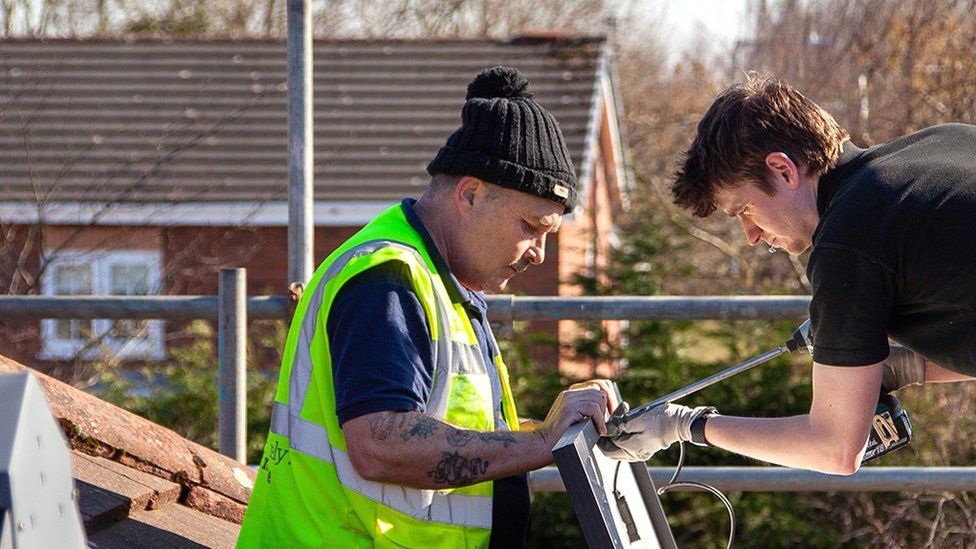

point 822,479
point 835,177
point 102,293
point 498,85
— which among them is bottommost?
point 102,293

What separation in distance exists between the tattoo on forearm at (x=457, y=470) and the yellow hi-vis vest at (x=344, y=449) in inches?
4.0

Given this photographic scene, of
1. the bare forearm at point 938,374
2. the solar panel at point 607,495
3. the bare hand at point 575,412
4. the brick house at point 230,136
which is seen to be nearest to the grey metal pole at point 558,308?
the bare forearm at point 938,374

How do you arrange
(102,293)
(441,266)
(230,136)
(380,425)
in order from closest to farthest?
(380,425) → (441,266) → (102,293) → (230,136)

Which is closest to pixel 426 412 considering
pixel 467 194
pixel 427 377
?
pixel 427 377

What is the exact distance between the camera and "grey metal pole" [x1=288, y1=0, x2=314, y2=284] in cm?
411

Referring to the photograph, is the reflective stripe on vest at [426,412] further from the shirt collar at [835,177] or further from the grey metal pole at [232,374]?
the grey metal pole at [232,374]

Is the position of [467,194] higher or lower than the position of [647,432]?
higher

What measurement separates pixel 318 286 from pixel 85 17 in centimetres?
1915

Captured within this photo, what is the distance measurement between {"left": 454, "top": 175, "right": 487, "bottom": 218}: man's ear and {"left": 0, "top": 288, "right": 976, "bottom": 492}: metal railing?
133 centimetres

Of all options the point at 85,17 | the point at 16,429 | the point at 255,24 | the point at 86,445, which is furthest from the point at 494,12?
the point at 16,429

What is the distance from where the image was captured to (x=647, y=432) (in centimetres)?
271

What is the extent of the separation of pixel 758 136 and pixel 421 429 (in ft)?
3.16

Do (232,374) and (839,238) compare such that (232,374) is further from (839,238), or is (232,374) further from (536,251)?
(839,238)

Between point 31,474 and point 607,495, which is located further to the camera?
point 607,495
